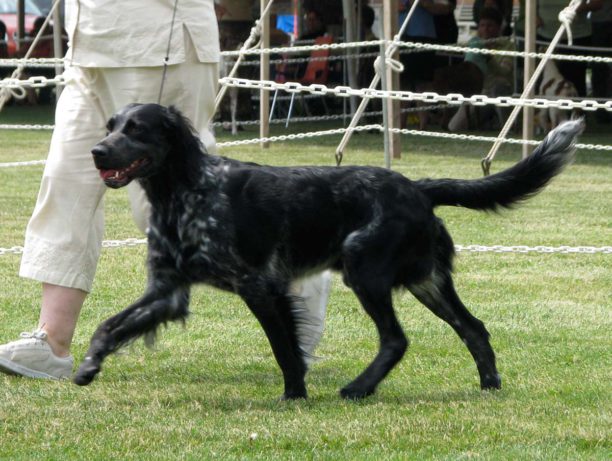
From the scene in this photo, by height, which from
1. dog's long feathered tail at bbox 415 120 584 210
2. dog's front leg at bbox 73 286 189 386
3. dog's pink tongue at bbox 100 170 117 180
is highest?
dog's pink tongue at bbox 100 170 117 180

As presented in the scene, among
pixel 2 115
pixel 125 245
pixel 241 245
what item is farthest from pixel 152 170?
pixel 2 115

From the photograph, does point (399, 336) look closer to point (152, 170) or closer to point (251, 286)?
point (251, 286)

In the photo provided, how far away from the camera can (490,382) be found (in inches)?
A: 169

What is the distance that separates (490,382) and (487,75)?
485 inches

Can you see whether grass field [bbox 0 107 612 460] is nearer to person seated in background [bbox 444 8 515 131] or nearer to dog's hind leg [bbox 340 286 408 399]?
dog's hind leg [bbox 340 286 408 399]

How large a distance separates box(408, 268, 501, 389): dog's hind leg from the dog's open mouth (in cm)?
98

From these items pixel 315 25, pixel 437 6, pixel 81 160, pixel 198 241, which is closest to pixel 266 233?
pixel 198 241

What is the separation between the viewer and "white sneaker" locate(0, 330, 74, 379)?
14.5 feet

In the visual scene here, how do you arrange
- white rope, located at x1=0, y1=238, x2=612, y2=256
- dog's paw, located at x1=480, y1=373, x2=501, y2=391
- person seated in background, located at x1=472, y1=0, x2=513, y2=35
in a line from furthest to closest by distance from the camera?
person seated in background, located at x1=472, y1=0, x2=513, y2=35, white rope, located at x1=0, y1=238, x2=612, y2=256, dog's paw, located at x1=480, y1=373, x2=501, y2=391

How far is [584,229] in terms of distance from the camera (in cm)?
799

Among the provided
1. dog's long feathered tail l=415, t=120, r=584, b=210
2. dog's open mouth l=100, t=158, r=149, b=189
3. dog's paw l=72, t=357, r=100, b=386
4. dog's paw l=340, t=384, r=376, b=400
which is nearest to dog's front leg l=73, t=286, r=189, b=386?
dog's paw l=72, t=357, r=100, b=386

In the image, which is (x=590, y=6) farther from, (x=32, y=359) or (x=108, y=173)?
(x=108, y=173)

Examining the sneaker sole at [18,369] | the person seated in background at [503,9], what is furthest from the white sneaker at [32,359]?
the person seated in background at [503,9]

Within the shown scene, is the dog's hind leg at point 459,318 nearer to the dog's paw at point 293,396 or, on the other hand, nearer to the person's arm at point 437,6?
the dog's paw at point 293,396
